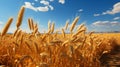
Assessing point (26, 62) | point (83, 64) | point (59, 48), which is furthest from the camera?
point (83, 64)

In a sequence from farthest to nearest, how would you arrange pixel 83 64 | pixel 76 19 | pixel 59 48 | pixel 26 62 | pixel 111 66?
pixel 111 66, pixel 76 19, pixel 83 64, pixel 59 48, pixel 26 62

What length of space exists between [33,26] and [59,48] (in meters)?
0.61

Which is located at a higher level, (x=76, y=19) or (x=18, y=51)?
(x=76, y=19)

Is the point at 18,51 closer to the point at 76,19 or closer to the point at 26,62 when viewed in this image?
the point at 26,62

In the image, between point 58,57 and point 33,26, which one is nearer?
point 58,57

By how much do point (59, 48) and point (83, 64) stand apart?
49cm

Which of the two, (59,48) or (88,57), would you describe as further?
(88,57)

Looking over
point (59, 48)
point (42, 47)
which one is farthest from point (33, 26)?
point (59, 48)

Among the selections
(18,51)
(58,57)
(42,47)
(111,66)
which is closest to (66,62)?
(58,57)

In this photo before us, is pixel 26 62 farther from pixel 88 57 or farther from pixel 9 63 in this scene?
pixel 88 57

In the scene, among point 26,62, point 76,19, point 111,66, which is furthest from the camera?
point 111,66

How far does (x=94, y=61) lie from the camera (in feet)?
12.1

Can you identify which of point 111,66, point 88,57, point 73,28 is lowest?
point 111,66

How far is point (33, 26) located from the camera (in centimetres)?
331
